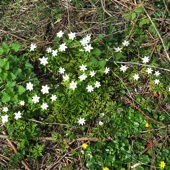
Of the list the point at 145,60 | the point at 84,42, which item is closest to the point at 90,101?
the point at 84,42

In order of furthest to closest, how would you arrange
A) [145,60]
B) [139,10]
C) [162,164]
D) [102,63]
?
1. [139,10]
2. [145,60]
3. [102,63]
4. [162,164]

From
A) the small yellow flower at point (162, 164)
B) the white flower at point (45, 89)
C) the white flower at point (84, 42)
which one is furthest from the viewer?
the white flower at point (84, 42)

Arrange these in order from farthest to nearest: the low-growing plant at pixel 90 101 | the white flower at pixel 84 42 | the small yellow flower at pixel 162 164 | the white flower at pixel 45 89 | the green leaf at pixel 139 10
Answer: the green leaf at pixel 139 10, the white flower at pixel 84 42, the white flower at pixel 45 89, the low-growing plant at pixel 90 101, the small yellow flower at pixel 162 164

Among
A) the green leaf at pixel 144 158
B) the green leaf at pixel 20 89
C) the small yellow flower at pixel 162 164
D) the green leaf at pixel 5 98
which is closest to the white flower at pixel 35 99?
the green leaf at pixel 20 89

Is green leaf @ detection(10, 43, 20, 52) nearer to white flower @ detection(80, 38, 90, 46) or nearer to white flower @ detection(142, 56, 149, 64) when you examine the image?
white flower @ detection(80, 38, 90, 46)

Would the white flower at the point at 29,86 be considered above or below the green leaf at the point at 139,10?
below

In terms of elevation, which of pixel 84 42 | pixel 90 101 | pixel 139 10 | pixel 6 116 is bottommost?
pixel 6 116

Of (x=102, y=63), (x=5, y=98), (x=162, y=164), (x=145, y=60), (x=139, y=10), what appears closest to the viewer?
(x=162, y=164)

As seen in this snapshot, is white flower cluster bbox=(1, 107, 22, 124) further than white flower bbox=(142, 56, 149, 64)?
No

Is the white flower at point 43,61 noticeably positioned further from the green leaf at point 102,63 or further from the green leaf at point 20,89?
the green leaf at point 102,63

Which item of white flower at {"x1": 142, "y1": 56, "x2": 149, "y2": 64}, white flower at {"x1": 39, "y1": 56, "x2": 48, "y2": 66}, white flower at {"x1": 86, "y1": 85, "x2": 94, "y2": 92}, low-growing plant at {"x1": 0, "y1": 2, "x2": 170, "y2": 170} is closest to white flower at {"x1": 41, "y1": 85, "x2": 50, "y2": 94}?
low-growing plant at {"x1": 0, "y1": 2, "x2": 170, "y2": 170}

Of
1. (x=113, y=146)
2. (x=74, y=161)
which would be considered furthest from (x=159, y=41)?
(x=74, y=161)

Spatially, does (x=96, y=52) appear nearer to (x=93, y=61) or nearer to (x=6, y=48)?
(x=93, y=61)
